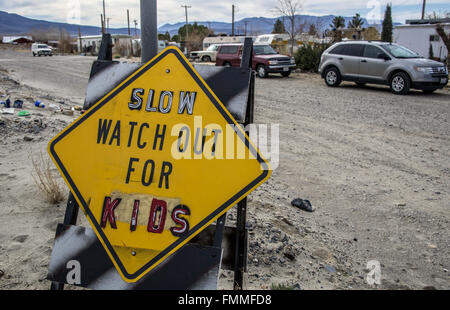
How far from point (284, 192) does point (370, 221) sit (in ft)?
3.61

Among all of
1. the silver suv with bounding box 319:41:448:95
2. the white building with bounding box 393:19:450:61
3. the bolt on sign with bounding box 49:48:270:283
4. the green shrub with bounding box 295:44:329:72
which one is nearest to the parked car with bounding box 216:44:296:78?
the green shrub with bounding box 295:44:329:72

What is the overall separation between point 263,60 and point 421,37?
1162 inches

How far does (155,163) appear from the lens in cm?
215

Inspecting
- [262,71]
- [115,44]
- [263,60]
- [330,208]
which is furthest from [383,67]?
[115,44]

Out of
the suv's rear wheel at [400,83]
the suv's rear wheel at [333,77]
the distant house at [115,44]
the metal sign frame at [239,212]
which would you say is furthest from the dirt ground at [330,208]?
the distant house at [115,44]

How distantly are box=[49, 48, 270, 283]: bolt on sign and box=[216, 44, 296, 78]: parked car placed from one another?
16.7 meters

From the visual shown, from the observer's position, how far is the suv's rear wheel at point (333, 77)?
15.5m

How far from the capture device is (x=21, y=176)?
4.54 meters

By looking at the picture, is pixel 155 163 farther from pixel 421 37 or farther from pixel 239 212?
pixel 421 37

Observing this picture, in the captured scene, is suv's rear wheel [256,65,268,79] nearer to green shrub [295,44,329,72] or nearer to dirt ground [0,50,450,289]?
green shrub [295,44,329,72]

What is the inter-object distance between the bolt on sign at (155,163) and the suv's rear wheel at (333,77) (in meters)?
14.3

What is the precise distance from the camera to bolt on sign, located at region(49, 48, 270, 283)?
2.09 meters

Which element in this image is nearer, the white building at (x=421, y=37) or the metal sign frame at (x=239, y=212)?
the metal sign frame at (x=239, y=212)

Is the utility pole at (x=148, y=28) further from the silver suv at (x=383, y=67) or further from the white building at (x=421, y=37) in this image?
the white building at (x=421, y=37)
